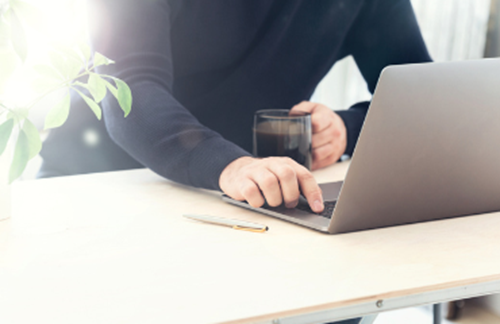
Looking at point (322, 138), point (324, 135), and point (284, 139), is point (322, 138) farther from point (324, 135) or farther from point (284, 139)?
point (284, 139)

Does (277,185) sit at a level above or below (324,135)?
below

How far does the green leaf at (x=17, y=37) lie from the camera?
0.45 m

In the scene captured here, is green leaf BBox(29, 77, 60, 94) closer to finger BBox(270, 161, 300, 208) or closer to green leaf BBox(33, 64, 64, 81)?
green leaf BBox(33, 64, 64, 81)

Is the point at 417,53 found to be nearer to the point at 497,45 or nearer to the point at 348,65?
the point at 348,65

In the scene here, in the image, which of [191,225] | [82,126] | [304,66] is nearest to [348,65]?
[304,66]

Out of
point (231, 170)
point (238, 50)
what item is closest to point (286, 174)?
point (231, 170)

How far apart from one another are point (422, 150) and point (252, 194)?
23 cm

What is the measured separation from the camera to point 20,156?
51 cm

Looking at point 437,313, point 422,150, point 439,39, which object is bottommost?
point 437,313

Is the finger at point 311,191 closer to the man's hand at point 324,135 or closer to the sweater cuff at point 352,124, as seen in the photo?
the man's hand at point 324,135

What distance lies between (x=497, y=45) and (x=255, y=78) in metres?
2.38

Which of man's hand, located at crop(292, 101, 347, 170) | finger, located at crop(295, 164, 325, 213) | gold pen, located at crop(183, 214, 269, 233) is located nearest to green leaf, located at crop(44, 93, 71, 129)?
gold pen, located at crop(183, 214, 269, 233)

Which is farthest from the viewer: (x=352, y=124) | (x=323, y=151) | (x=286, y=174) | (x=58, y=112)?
(x=352, y=124)

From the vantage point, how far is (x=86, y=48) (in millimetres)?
571
